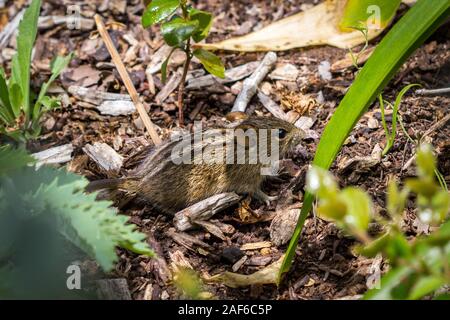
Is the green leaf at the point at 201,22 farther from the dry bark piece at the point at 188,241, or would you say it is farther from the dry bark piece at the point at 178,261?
the dry bark piece at the point at 178,261

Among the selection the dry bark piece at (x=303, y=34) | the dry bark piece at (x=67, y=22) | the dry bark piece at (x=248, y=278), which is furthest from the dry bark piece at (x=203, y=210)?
the dry bark piece at (x=67, y=22)

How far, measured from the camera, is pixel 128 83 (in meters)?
4.02

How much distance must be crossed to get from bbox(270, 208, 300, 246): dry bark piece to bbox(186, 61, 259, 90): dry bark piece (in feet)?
4.08

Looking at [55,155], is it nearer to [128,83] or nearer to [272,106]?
[128,83]

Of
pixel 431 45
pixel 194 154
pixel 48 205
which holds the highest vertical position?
pixel 431 45

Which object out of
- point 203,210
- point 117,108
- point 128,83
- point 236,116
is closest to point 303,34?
point 236,116

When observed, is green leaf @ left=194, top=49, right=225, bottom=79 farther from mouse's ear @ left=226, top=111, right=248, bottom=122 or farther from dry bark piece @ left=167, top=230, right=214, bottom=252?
dry bark piece @ left=167, top=230, right=214, bottom=252

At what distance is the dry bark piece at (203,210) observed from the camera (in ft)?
10.9

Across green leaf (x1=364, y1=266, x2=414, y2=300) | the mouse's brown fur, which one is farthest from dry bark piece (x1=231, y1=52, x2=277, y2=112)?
green leaf (x1=364, y1=266, x2=414, y2=300)

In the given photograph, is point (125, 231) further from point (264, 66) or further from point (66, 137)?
point (264, 66)

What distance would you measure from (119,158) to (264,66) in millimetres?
1251

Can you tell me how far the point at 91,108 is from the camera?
4.10 meters

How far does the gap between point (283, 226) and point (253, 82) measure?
1285mm
